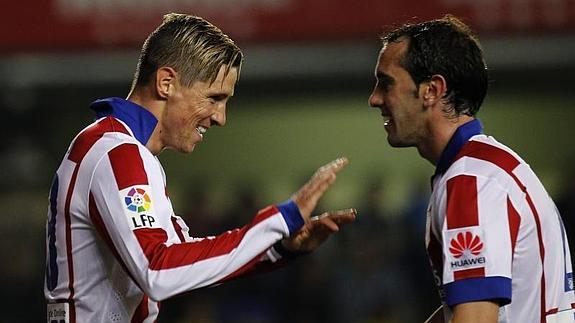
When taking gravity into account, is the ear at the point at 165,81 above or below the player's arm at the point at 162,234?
above

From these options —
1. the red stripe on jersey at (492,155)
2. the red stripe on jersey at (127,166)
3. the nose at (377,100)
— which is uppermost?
the nose at (377,100)

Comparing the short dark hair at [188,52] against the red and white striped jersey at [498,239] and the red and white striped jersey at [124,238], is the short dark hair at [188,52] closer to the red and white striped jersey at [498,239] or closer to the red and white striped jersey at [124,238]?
the red and white striped jersey at [124,238]

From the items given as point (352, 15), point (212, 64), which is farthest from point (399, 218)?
point (212, 64)

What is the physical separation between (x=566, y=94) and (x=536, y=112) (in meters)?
0.51

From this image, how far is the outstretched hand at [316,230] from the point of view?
334 cm

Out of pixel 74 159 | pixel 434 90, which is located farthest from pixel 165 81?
pixel 434 90

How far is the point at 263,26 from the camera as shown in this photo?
7375mm

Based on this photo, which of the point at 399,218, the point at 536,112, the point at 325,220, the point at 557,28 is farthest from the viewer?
the point at 536,112

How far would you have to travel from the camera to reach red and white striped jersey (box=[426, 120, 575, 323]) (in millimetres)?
3020

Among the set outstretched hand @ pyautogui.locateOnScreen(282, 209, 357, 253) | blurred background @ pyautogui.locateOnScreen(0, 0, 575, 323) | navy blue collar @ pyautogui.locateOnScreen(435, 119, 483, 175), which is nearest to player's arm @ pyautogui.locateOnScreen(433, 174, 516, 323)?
navy blue collar @ pyautogui.locateOnScreen(435, 119, 483, 175)

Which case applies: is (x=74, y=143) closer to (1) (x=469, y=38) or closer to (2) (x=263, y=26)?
(1) (x=469, y=38)

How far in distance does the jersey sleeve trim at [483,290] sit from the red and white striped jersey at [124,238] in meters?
0.50

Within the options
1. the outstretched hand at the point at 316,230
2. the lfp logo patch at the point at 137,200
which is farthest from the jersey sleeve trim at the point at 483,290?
the lfp logo patch at the point at 137,200

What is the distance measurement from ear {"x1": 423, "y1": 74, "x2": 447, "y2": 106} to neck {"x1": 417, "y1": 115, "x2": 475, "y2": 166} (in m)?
0.06
